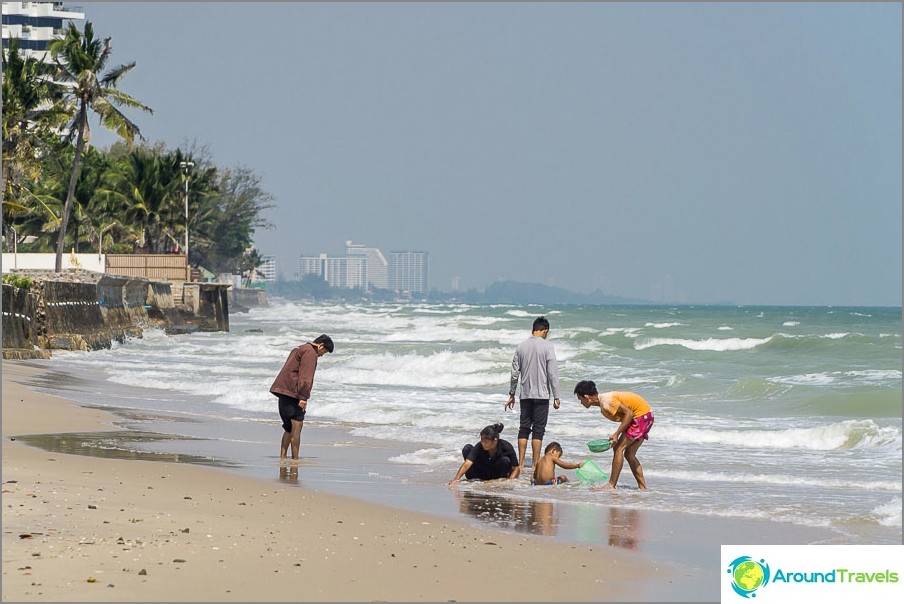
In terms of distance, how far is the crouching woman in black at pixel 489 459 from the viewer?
10445 millimetres

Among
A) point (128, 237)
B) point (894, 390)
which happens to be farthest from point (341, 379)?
point (128, 237)

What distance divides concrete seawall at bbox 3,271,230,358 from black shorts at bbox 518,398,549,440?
15955 mm

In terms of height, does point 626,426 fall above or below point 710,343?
above

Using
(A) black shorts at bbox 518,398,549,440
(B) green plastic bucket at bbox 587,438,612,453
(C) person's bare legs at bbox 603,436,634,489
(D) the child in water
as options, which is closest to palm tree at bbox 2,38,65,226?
(A) black shorts at bbox 518,398,549,440

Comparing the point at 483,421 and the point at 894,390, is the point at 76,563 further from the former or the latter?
the point at 894,390

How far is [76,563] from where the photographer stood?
5910mm

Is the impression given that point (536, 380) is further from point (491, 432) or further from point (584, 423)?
point (584, 423)

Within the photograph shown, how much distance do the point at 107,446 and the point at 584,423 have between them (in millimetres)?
6461

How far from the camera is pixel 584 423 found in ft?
51.1

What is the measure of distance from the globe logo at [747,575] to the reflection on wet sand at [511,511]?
6.51 ft

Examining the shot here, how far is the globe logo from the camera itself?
5918 mm

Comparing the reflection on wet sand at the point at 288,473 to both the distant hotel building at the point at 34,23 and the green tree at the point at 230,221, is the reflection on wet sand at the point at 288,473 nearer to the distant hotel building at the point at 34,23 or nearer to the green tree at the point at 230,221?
the green tree at the point at 230,221

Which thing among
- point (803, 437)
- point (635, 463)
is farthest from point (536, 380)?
point (803, 437)

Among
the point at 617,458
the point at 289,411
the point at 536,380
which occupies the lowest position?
the point at 617,458
